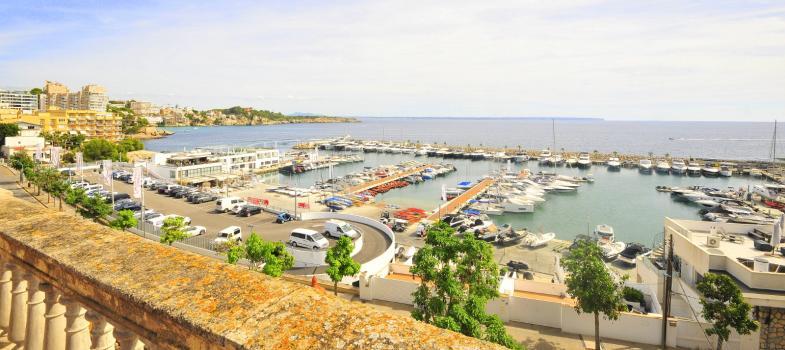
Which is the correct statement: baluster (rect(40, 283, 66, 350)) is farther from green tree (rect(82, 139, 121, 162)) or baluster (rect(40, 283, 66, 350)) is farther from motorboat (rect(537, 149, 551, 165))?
motorboat (rect(537, 149, 551, 165))

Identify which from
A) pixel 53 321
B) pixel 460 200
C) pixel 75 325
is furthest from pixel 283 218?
pixel 75 325

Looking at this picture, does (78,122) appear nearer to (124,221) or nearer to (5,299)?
(124,221)

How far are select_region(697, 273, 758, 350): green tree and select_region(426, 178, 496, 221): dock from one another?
767 inches

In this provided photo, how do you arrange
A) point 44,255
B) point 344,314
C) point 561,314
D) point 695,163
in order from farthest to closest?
point 695,163 < point 561,314 < point 44,255 < point 344,314

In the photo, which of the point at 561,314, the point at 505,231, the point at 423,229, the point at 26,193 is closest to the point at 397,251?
the point at 423,229

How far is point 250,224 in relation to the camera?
2277cm

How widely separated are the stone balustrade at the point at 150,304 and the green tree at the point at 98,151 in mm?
53432

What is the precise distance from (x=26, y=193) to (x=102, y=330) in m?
32.2

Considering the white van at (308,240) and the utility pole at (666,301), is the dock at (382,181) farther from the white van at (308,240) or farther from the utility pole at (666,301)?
the utility pole at (666,301)

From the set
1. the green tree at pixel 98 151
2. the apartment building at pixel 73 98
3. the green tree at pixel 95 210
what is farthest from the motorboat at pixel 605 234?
the apartment building at pixel 73 98

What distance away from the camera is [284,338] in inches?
67.9

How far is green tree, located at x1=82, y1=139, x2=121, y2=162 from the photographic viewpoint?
47.8 m

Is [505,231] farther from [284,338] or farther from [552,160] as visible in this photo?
[552,160]

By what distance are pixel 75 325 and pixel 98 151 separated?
54817 millimetres
